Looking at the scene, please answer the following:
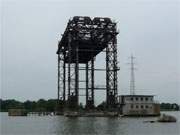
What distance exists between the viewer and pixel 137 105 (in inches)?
3179

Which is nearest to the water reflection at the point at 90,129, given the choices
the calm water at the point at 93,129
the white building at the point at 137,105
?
the calm water at the point at 93,129

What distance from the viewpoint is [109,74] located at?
75875 mm

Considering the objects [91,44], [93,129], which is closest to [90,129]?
[93,129]

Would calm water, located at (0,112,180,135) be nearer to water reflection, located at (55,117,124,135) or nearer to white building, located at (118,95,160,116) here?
water reflection, located at (55,117,124,135)

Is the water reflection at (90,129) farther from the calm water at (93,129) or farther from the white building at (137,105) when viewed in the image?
the white building at (137,105)

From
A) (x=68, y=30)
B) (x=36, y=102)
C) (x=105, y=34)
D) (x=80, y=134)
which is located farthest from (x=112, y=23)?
(x=36, y=102)

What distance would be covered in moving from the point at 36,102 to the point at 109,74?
93.5m

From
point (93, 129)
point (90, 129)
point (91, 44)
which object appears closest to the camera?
point (90, 129)

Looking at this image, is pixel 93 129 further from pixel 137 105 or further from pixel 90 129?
pixel 137 105

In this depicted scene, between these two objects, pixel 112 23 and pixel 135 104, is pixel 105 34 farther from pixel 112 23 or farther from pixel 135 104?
pixel 135 104

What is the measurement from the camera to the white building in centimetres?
7938

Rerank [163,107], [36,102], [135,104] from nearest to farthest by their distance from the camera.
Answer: [135,104]
[36,102]
[163,107]

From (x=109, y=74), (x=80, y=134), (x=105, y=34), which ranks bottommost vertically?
(x=80, y=134)

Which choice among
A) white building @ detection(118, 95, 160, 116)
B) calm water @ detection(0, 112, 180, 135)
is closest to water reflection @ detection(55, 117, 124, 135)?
calm water @ detection(0, 112, 180, 135)
